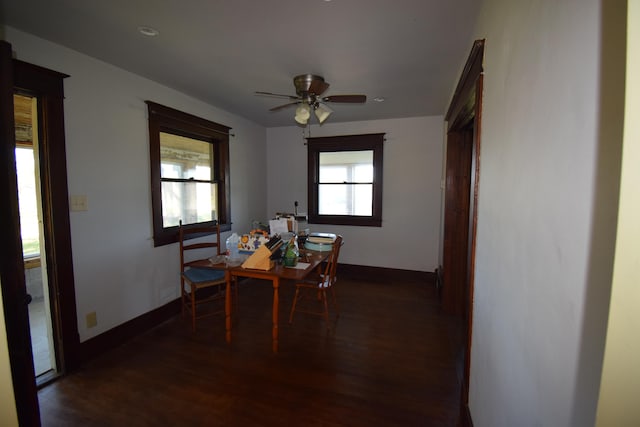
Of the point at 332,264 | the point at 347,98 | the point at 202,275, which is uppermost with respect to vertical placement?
the point at 347,98

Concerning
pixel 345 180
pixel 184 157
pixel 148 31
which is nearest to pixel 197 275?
pixel 184 157

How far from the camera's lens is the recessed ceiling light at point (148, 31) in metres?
1.86

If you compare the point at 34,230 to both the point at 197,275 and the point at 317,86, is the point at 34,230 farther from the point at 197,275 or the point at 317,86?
the point at 317,86

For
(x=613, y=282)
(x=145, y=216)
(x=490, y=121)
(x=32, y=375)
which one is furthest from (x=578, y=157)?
(x=145, y=216)

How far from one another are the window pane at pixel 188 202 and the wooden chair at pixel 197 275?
21cm

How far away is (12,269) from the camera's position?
3.22 ft

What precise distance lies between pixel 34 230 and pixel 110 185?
171cm

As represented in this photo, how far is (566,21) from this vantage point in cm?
65

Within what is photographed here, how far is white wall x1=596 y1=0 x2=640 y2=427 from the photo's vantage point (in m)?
0.46

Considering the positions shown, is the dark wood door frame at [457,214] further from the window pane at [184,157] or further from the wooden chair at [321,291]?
the window pane at [184,157]

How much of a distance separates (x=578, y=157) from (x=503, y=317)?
73 centimetres

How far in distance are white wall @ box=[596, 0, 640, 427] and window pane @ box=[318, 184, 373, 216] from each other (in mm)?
4035

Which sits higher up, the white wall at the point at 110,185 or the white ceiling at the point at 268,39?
the white ceiling at the point at 268,39

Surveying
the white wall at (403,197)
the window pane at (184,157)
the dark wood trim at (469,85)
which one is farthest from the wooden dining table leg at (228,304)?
the white wall at (403,197)
